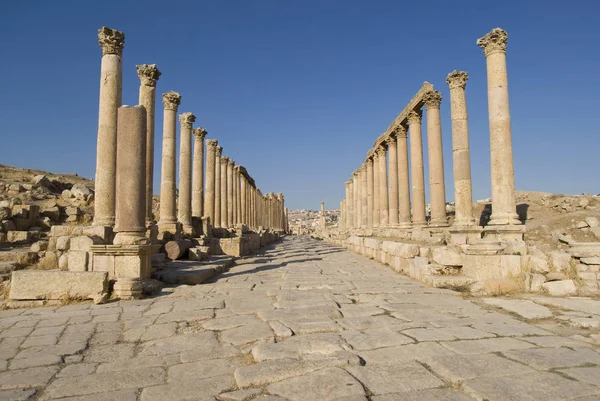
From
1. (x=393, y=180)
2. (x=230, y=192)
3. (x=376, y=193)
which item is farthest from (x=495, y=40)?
(x=230, y=192)

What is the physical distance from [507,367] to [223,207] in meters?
25.1

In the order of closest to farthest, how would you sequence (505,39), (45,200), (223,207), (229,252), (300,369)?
(300,369) → (505,39) → (229,252) → (45,200) → (223,207)

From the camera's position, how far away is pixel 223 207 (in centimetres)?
2742

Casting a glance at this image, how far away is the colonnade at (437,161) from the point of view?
35.1 feet

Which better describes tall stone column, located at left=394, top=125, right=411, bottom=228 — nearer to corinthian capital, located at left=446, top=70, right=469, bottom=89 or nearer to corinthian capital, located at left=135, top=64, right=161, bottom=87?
corinthian capital, located at left=446, top=70, right=469, bottom=89

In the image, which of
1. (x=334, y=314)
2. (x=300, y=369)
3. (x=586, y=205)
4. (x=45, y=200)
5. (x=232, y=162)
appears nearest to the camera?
(x=300, y=369)

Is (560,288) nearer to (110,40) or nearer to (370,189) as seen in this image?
(110,40)

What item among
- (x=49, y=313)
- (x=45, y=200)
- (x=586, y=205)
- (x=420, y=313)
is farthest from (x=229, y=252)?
(x=586, y=205)

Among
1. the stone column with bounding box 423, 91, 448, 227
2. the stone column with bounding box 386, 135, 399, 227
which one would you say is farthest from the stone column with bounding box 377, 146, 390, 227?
the stone column with bounding box 423, 91, 448, 227

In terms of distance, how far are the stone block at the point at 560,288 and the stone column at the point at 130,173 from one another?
7.71 m

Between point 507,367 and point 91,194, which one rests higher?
point 91,194

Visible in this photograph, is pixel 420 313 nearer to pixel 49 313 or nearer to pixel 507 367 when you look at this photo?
pixel 507 367

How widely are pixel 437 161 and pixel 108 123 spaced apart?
1251 centimetres

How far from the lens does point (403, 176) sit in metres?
20.5
